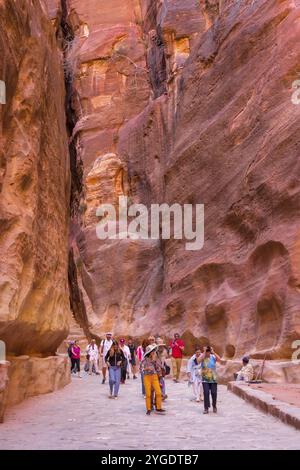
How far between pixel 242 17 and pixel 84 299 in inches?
791

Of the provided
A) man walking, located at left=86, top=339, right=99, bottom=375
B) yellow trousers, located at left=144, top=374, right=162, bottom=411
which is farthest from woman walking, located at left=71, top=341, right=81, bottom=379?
yellow trousers, located at left=144, top=374, right=162, bottom=411

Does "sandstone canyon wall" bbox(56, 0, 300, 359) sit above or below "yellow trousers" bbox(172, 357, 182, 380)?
above

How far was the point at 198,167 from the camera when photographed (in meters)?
27.8

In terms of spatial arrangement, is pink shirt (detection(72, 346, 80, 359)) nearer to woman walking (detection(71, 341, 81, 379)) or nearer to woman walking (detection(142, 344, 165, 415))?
woman walking (detection(71, 341, 81, 379))

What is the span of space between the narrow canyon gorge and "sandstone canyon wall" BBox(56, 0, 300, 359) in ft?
0.27

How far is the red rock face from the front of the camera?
12.0 metres

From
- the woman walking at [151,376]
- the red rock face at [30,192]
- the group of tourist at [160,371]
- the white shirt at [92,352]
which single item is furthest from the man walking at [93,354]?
the woman walking at [151,376]

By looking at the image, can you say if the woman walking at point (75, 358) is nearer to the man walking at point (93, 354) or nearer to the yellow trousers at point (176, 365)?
the man walking at point (93, 354)

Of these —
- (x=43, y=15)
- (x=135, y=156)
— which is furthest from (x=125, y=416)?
(x=135, y=156)

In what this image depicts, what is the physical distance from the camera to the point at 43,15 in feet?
60.0

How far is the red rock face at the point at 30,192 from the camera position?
12.0 metres

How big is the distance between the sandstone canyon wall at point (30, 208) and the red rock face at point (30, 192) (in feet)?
0.07
